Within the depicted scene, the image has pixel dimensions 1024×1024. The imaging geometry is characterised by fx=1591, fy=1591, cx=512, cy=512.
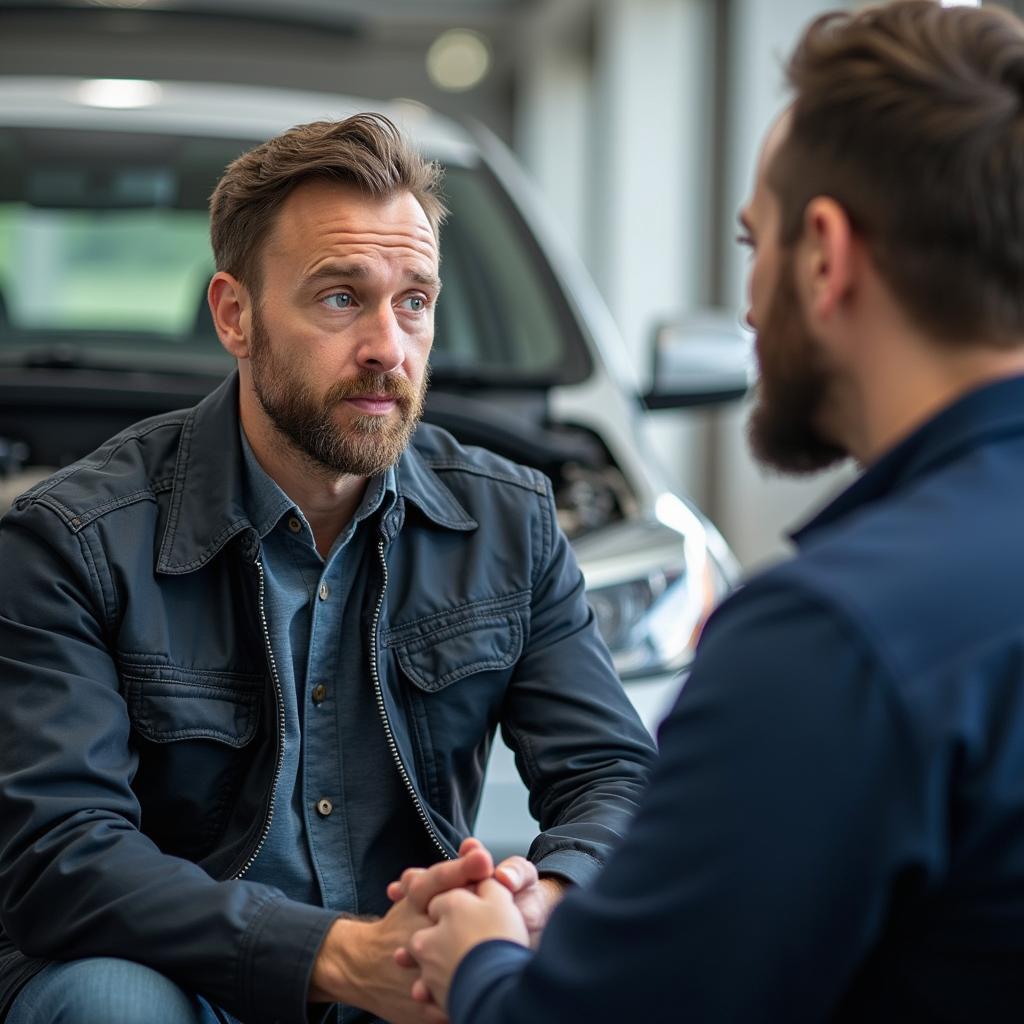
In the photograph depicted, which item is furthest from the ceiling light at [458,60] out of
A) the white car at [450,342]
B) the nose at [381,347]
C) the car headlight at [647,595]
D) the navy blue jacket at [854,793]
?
the navy blue jacket at [854,793]

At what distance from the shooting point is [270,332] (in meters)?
1.85

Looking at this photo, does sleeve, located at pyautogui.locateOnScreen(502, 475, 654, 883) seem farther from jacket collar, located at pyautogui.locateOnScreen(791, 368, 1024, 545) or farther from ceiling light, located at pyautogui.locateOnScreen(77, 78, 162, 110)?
ceiling light, located at pyautogui.locateOnScreen(77, 78, 162, 110)

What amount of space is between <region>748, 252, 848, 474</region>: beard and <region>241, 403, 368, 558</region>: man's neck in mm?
742

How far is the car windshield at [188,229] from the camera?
10.2 feet

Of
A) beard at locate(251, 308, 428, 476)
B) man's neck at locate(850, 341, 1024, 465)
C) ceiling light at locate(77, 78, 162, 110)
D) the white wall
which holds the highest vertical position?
man's neck at locate(850, 341, 1024, 465)

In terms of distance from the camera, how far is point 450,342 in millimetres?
3275

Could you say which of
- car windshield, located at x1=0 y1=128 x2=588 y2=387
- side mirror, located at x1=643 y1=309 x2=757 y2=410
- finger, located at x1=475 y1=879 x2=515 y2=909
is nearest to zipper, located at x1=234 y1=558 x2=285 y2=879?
finger, located at x1=475 y1=879 x2=515 y2=909

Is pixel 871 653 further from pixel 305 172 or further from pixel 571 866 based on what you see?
pixel 305 172

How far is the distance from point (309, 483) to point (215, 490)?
0.12m

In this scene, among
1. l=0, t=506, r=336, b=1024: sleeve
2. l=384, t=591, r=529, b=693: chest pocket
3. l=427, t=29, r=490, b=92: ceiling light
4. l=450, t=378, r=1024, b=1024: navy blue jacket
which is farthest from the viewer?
l=427, t=29, r=490, b=92: ceiling light

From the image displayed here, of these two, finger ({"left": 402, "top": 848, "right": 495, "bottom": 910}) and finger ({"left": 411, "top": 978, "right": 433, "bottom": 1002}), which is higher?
finger ({"left": 402, "top": 848, "right": 495, "bottom": 910})

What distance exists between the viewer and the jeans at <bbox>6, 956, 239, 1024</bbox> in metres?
1.44

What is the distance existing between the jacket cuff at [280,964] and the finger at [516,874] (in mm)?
166

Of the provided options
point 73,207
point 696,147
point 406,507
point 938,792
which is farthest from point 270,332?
point 696,147
